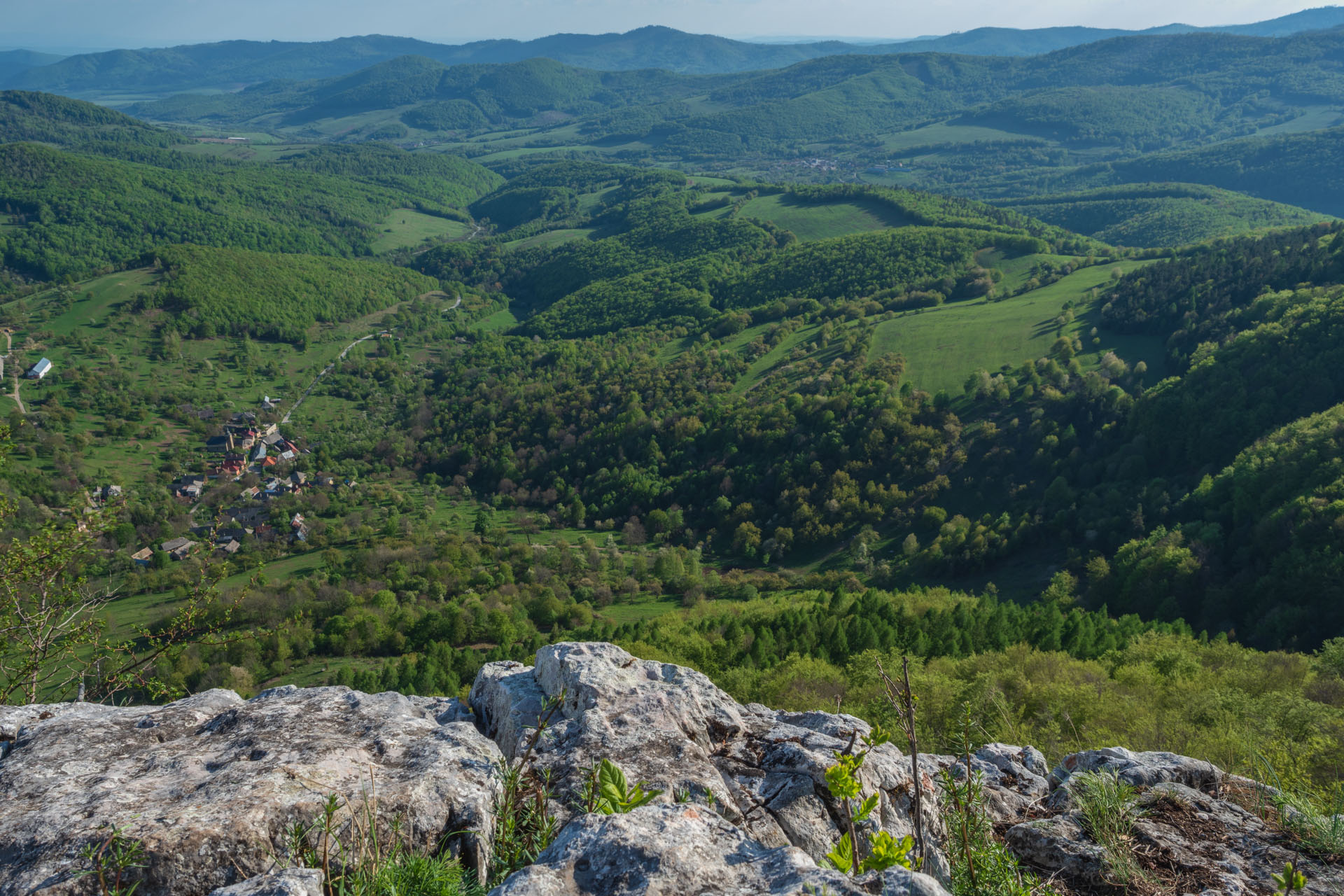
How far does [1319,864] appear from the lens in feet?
32.6

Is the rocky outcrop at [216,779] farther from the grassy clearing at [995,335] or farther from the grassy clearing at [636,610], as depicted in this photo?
the grassy clearing at [995,335]

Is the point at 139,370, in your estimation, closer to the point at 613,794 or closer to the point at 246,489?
the point at 246,489

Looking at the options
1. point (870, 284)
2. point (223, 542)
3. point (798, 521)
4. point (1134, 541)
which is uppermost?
point (870, 284)

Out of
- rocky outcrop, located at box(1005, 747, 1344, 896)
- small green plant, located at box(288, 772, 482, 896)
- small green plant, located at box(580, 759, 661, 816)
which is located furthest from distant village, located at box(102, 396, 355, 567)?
rocky outcrop, located at box(1005, 747, 1344, 896)

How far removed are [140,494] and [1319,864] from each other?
157145mm

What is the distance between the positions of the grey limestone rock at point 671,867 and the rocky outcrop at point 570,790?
0.02 meters

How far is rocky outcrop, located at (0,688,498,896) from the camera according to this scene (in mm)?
9148

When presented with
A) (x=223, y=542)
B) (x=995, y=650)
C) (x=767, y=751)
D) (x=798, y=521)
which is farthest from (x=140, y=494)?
(x=767, y=751)

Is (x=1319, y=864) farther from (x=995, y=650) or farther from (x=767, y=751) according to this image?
(x=995, y=650)

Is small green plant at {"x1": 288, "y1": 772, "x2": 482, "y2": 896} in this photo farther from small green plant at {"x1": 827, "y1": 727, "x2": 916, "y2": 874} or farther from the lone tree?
the lone tree

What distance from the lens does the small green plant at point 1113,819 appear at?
376 inches

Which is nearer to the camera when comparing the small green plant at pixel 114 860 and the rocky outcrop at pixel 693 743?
the small green plant at pixel 114 860

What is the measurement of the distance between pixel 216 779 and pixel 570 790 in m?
5.31

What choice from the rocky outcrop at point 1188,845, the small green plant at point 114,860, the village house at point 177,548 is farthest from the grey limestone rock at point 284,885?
the village house at point 177,548
